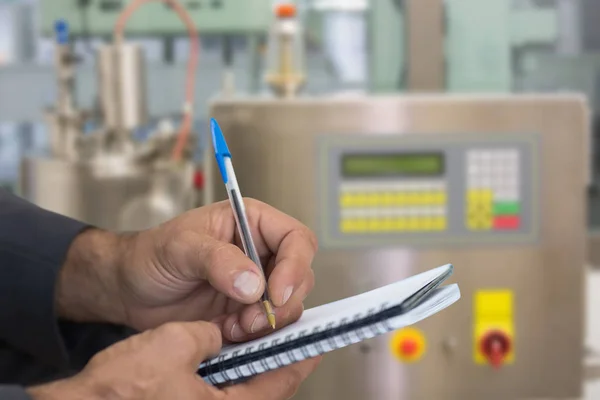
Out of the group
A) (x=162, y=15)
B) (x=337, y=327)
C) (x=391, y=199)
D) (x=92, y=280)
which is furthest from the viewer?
(x=162, y=15)

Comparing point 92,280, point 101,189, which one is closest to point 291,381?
point 92,280

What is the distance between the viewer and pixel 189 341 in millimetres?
489

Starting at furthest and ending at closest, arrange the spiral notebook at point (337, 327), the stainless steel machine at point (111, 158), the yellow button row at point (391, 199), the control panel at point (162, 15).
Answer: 1. the control panel at point (162, 15)
2. the stainless steel machine at point (111, 158)
3. the yellow button row at point (391, 199)
4. the spiral notebook at point (337, 327)

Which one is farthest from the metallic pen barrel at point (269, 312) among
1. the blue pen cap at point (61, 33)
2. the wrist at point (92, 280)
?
the blue pen cap at point (61, 33)

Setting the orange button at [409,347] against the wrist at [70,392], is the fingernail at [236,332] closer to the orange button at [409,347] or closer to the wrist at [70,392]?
the wrist at [70,392]

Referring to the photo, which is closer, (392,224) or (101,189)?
(392,224)

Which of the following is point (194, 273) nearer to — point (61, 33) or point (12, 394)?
point (12, 394)

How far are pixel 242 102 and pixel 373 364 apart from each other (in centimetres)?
38

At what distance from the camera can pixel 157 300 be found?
68 cm

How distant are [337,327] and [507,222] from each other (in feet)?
1.90

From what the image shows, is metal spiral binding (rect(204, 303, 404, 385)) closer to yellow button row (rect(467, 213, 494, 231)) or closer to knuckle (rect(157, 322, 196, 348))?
knuckle (rect(157, 322, 196, 348))

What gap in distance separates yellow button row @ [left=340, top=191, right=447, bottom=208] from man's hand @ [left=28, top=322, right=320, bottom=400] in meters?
0.46

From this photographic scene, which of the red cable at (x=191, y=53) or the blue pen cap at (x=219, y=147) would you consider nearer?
the blue pen cap at (x=219, y=147)

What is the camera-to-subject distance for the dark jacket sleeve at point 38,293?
2.37 ft
